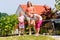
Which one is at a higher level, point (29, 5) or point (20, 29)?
point (29, 5)

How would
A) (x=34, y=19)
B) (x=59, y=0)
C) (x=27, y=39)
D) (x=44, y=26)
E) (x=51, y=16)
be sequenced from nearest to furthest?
1. (x=27, y=39)
2. (x=34, y=19)
3. (x=44, y=26)
4. (x=51, y=16)
5. (x=59, y=0)

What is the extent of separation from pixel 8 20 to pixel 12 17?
0.80 m

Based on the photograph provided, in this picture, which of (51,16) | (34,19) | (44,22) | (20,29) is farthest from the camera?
(51,16)

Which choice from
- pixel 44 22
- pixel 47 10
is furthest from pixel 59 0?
pixel 44 22

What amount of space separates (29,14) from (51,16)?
11.9 meters

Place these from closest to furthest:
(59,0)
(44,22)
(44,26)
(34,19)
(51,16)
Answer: (34,19), (44,26), (44,22), (51,16), (59,0)

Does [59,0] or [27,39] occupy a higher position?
[59,0]

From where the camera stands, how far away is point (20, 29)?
43.0 ft

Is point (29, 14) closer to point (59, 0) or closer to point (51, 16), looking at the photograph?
point (51, 16)

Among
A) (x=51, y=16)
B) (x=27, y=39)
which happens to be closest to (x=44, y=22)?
(x=51, y=16)

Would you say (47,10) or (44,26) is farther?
(47,10)

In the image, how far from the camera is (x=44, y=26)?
731 inches

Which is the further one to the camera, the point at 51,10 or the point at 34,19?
the point at 51,10

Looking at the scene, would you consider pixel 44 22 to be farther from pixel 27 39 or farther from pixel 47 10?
pixel 27 39
